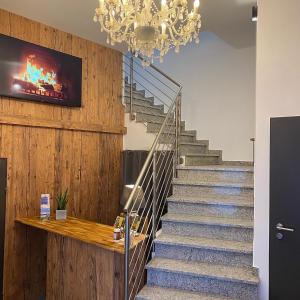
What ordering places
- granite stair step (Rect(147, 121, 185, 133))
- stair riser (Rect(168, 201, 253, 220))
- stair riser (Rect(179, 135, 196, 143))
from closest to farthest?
stair riser (Rect(168, 201, 253, 220)) < granite stair step (Rect(147, 121, 185, 133)) < stair riser (Rect(179, 135, 196, 143))

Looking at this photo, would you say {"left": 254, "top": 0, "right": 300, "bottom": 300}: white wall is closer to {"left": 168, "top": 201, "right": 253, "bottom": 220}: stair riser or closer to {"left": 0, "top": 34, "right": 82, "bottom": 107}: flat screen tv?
{"left": 168, "top": 201, "right": 253, "bottom": 220}: stair riser

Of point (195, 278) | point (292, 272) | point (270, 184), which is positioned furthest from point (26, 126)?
point (292, 272)

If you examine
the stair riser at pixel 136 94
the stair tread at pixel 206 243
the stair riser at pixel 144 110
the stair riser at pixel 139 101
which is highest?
the stair riser at pixel 136 94

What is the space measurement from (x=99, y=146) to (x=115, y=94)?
→ 0.85 m

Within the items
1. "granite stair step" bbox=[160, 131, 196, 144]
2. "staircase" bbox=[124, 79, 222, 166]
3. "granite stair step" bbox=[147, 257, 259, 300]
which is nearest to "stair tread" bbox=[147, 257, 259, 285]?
"granite stair step" bbox=[147, 257, 259, 300]

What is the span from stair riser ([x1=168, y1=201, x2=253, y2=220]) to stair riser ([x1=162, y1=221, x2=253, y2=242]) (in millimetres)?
210

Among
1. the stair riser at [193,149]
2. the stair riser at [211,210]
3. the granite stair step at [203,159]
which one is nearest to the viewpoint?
the stair riser at [211,210]

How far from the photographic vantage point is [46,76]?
12.0 feet

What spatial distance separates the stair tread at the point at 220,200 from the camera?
3157 mm

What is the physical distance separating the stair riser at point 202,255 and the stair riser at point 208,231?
Result: 0.75 ft

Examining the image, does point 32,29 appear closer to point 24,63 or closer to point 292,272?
A: point 24,63

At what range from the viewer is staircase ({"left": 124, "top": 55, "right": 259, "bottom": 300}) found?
102 inches

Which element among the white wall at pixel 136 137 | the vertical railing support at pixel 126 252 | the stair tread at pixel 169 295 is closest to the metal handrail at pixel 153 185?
the vertical railing support at pixel 126 252

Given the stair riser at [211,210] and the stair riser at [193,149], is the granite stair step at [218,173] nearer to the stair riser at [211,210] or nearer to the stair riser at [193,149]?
the stair riser at [211,210]
